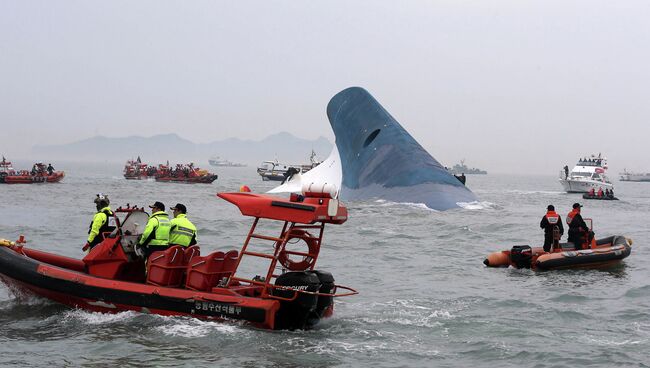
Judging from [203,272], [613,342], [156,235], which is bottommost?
[613,342]

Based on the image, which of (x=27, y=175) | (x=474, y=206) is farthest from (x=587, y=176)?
(x=27, y=175)

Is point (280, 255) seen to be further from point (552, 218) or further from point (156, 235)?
point (552, 218)

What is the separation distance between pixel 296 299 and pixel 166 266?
6.82ft

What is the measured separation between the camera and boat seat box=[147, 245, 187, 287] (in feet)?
38.0

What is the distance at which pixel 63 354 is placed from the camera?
1017 cm

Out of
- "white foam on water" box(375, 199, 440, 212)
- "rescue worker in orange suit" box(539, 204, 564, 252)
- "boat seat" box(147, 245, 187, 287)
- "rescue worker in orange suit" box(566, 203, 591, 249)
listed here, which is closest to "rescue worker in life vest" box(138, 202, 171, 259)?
"boat seat" box(147, 245, 187, 287)

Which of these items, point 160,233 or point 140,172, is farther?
point 140,172

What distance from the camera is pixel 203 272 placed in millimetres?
11461

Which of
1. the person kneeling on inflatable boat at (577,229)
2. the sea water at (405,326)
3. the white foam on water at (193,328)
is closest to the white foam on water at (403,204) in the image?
the sea water at (405,326)

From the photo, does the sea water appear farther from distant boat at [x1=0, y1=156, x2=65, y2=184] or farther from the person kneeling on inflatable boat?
distant boat at [x1=0, y1=156, x2=65, y2=184]

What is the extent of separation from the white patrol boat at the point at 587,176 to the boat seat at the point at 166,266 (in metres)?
69.1

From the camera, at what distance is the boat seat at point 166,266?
11.6 meters

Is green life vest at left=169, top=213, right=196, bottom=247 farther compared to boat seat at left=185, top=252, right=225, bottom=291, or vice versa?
green life vest at left=169, top=213, right=196, bottom=247

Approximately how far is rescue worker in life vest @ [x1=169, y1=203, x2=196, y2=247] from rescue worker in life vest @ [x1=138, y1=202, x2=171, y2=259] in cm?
8
